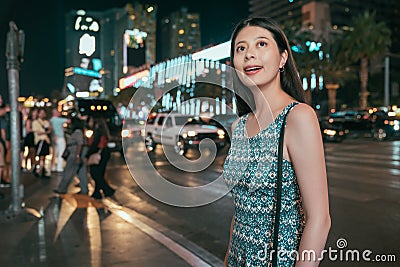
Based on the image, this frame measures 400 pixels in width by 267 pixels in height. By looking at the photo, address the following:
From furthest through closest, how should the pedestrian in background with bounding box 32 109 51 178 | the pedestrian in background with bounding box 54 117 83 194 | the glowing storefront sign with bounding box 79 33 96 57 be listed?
the pedestrian in background with bounding box 32 109 51 178 < the pedestrian in background with bounding box 54 117 83 194 < the glowing storefront sign with bounding box 79 33 96 57

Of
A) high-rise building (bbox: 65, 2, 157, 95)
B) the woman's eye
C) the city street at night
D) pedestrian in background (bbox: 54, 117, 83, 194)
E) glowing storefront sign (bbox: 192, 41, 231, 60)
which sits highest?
high-rise building (bbox: 65, 2, 157, 95)

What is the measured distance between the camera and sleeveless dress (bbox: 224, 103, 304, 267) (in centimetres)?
177

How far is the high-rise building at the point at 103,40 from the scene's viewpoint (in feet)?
24.8

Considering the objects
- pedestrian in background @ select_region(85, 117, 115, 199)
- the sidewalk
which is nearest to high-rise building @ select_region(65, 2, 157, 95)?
pedestrian in background @ select_region(85, 117, 115, 199)

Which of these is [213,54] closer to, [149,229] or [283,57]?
[283,57]

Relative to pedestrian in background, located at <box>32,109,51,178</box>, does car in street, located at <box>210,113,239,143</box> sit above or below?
above

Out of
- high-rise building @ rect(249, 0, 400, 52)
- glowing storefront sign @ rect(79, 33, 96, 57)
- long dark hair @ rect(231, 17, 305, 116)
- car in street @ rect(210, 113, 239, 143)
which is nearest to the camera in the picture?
long dark hair @ rect(231, 17, 305, 116)

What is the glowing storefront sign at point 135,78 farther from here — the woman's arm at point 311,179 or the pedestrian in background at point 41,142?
the pedestrian in background at point 41,142

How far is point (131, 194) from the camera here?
952 centimetres

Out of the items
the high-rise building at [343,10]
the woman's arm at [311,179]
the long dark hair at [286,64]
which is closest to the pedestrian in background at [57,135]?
the long dark hair at [286,64]

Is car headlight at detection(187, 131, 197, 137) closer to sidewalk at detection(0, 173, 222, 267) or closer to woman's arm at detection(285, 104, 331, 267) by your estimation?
sidewalk at detection(0, 173, 222, 267)

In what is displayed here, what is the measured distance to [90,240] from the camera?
19.0ft

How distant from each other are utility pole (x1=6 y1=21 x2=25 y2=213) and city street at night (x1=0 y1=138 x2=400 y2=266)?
0.49 m

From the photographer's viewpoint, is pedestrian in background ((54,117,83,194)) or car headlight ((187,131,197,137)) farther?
car headlight ((187,131,197,137))
